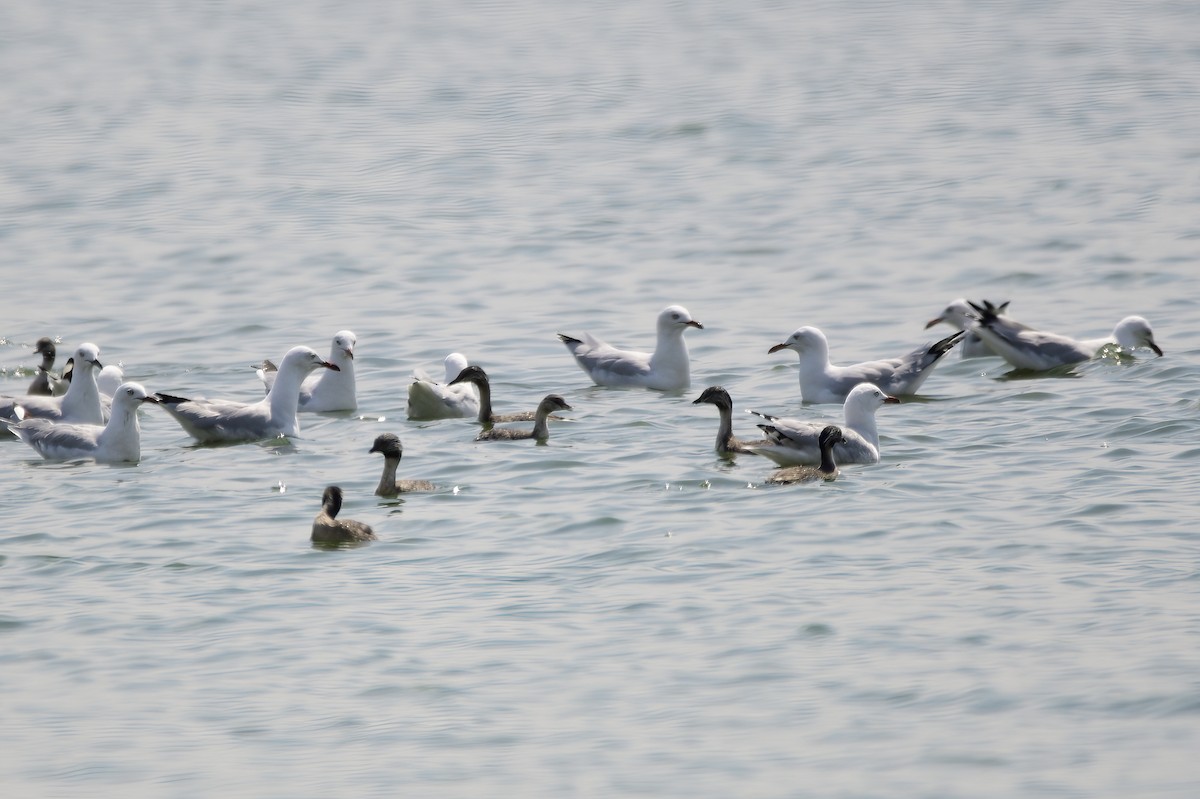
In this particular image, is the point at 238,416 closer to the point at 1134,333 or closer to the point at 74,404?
the point at 74,404

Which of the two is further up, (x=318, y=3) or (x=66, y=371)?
(x=318, y=3)

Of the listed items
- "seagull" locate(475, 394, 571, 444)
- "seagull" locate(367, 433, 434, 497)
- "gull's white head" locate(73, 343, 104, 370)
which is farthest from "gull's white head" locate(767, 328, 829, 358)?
"gull's white head" locate(73, 343, 104, 370)

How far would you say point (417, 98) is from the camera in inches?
1341

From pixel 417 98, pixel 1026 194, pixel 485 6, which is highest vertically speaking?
pixel 485 6

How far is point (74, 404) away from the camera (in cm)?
1597

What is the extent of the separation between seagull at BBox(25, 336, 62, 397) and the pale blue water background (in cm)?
44

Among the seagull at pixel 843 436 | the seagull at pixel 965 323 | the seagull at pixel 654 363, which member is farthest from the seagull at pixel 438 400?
the seagull at pixel 965 323

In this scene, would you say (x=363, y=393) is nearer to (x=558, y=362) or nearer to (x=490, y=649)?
(x=558, y=362)

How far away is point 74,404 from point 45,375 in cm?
173

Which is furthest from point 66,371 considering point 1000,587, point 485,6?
point 485,6

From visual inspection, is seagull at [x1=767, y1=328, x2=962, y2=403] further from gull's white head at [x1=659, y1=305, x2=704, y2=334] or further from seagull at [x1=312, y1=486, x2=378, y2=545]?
seagull at [x1=312, y1=486, x2=378, y2=545]

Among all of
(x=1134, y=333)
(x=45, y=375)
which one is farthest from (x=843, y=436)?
(x=45, y=375)

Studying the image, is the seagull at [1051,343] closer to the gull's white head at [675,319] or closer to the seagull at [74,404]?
the gull's white head at [675,319]

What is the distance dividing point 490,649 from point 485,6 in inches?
1431
